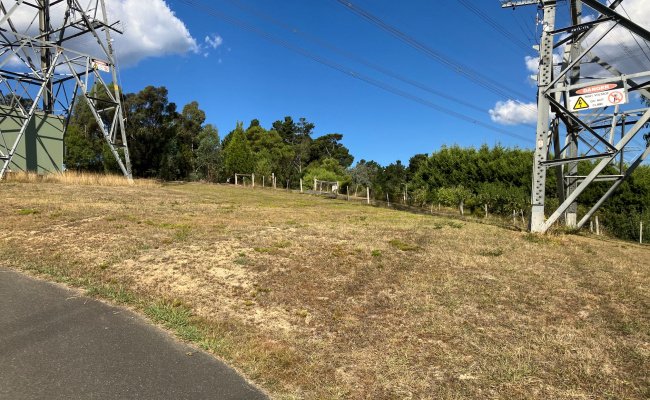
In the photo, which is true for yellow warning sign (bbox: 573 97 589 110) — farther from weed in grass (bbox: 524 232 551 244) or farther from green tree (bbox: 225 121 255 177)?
green tree (bbox: 225 121 255 177)

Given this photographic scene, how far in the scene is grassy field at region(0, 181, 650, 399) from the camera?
382 centimetres

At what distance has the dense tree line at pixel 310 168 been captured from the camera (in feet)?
73.1

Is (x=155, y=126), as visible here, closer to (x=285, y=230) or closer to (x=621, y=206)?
(x=285, y=230)

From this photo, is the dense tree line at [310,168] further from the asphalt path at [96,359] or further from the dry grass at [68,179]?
the asphalt path at [96,359]

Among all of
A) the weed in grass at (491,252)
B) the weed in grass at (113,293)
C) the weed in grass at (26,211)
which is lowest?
the weed in grass at (113,293)

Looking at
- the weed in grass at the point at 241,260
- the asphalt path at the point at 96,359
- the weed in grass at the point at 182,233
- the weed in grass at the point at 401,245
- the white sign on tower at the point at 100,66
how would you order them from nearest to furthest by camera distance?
the asphalt path at the point at 96,359 < the weed in grass at the point at 241,260 < the weed in grass at the point at 182,233 < the weed in grass at the point at 401,245 < the white sign on tower at the point at 100,66

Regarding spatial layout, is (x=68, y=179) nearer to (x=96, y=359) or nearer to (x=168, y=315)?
(x=168, y=315)

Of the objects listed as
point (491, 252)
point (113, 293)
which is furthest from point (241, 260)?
point (491, 252)

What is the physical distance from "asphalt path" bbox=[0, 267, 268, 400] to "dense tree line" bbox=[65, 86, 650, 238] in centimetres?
2080

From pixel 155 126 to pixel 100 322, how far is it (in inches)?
1813

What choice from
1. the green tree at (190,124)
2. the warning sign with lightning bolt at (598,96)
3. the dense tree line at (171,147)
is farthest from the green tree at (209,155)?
the warning sign with lightning bolt at (598,96)

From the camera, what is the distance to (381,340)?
459cm

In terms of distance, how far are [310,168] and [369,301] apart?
4462 centimetres

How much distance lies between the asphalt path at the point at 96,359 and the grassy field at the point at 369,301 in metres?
0.27
